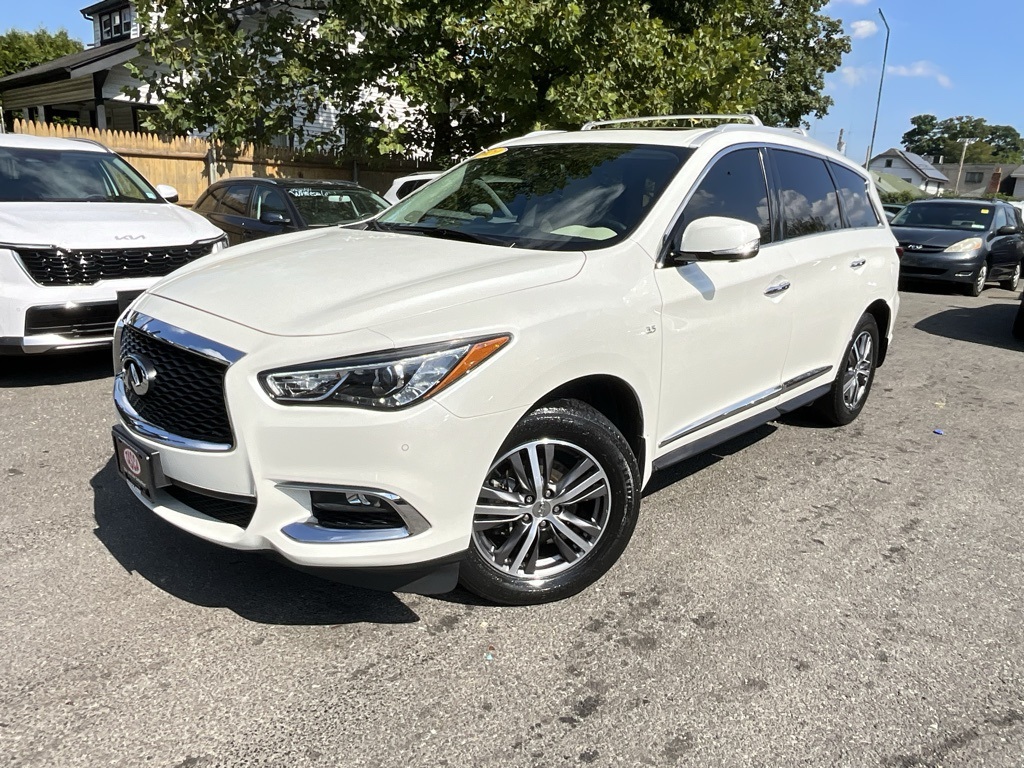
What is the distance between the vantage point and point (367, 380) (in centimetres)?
247

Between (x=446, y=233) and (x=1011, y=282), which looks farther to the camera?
(x=1011, y=282)

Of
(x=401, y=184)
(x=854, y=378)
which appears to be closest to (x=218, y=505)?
(x=854, y=378)

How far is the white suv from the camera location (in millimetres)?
2496

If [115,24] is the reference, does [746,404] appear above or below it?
below

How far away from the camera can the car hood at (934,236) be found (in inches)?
524

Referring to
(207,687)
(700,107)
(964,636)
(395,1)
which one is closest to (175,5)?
(395,1)

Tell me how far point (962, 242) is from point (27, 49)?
125ft

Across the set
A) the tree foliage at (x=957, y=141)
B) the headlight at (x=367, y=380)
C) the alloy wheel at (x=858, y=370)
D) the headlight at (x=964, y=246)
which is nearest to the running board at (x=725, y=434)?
Answer: the alloy wheel at (x=858, y=370)

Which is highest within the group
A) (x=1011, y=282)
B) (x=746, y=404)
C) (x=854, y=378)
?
(x=746, y=404)

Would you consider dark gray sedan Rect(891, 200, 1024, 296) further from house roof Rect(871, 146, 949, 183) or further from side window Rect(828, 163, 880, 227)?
house roof Rect(871, 146, 949, 183)

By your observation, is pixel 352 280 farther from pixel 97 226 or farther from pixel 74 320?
pixel 97 226

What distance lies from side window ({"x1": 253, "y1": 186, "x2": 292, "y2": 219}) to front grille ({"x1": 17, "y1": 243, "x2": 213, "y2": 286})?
278 centimetres

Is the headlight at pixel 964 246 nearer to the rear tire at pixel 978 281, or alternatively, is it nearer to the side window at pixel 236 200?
the rear tire at pixel 978 281

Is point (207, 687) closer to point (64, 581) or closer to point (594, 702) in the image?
point (64, 581)
